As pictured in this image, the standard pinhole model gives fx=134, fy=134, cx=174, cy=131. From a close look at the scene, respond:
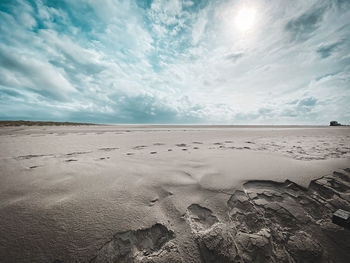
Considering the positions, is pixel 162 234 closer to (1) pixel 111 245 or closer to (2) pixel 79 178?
(1) pixel 111 245

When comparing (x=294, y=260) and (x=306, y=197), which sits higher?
(x=306, y=197)

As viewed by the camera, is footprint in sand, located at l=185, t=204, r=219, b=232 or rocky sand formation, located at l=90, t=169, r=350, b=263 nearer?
rocky sand formation, located at l=90, t=169, r=350, b=263

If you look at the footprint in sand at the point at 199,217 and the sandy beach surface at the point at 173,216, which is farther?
the footprint in sand at the point at 199,217

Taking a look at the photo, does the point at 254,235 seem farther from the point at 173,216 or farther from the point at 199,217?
the point at 173,216

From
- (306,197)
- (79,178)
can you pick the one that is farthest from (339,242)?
(79,178)

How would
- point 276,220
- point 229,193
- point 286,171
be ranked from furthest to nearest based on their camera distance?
point 286,171 → point 229,193 → point 276,220

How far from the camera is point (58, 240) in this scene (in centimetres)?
96

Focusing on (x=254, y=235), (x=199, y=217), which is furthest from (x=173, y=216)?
(x=254, y=235)

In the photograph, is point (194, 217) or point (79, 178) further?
point (79, 178)

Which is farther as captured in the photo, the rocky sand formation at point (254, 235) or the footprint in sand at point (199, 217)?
the footprint in sand at point (199, 217)

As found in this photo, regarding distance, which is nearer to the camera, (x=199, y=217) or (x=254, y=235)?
(x=254, y=235)

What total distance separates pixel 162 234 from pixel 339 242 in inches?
54.0

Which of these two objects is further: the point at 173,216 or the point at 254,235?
the point at 173,216

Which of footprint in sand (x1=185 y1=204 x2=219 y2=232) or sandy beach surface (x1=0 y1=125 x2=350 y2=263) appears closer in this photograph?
sandy beach surface (x1=0 y1=125 x2=350 y2=263)
